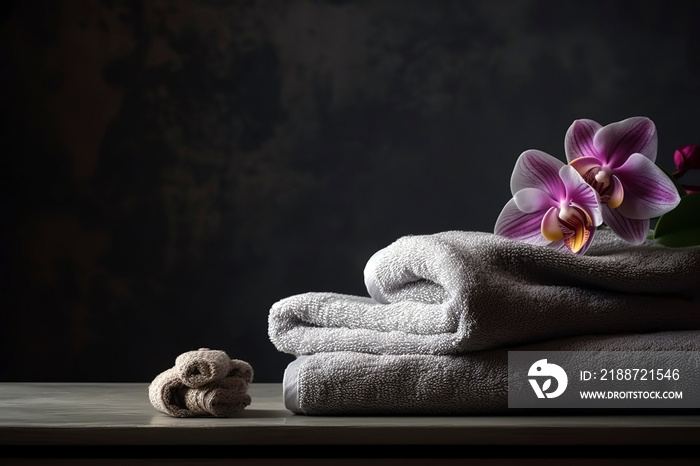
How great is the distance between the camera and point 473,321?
1.99 ft

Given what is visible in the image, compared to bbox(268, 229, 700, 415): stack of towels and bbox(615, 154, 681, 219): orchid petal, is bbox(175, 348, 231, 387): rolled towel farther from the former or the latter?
bbox(615, 154, 681, 219): orchid petal

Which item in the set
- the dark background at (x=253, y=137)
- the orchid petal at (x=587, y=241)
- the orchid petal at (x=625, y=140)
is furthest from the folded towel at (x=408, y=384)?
the dark background at (x=253, y=137)

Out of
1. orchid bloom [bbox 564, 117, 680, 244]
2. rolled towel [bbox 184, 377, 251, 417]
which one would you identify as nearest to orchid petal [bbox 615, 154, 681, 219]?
orchid bloom [bbox 564, 117, 680, 244]

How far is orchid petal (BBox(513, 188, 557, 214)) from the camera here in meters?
0.71

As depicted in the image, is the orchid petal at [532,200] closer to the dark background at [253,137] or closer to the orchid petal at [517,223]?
the orchid petal at [517,223]

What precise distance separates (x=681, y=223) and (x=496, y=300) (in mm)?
279

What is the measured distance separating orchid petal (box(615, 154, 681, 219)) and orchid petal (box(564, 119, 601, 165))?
4cm

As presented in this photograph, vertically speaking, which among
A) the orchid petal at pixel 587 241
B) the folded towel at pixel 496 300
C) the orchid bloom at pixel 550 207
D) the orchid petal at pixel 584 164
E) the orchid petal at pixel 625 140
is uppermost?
the orchid petal at pixel 625 140

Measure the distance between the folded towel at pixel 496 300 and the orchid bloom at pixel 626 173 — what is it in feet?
0.11

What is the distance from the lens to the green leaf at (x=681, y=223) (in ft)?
2.42

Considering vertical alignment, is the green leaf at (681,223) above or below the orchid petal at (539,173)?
below
